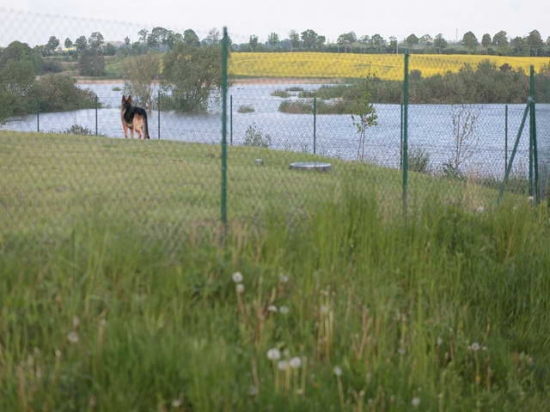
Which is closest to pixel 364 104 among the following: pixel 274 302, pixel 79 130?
pixel 79 130

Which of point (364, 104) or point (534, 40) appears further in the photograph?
point (534, 40)

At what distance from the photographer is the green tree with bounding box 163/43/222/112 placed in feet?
30.9

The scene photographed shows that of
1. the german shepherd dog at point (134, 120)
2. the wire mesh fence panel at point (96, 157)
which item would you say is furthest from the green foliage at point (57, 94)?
the german shepherd dog at point (134, 120)

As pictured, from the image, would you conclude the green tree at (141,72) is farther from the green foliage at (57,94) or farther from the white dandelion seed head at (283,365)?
the white dandelion seed head at (283,365)

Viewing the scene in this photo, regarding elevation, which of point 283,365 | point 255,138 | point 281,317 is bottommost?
point 283,365

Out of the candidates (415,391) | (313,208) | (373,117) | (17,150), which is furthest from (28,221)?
(373,117)

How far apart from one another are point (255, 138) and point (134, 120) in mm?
3368

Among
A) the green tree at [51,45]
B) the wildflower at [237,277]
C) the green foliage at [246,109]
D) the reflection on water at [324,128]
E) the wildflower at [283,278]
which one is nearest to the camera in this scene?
the wildflower at [237,277]

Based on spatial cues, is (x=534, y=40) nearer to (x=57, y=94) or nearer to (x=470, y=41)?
(x=470, y=41)

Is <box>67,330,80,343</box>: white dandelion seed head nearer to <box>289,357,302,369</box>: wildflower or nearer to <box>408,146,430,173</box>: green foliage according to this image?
<box>289,357,302,369</box>: wildflower

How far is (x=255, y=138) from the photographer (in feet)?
60.6

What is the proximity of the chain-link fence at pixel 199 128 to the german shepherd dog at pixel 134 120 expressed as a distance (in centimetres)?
39

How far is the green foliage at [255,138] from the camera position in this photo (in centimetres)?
1816

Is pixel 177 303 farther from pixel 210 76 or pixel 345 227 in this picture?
pixel 210 76
